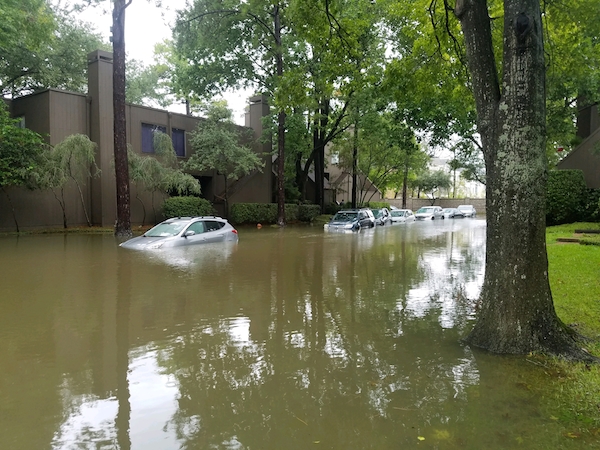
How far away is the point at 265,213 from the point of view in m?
30.2

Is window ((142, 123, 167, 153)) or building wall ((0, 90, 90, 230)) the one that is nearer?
building wall ((0, 90, 90, 230))

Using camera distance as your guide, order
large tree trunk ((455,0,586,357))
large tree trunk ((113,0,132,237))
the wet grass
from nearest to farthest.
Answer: the wet grass, large tree trunk ((455,0,586,357)), large tree trunk ((113,0,132,237))

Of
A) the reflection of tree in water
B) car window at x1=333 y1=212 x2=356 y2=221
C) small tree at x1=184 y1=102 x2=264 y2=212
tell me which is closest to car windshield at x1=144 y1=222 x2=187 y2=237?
the reflection of tree in water

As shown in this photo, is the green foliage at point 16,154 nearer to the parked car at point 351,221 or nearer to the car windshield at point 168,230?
the car windshield at point 168,230

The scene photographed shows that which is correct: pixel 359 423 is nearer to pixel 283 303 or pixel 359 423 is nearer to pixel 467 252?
pixel 283 303

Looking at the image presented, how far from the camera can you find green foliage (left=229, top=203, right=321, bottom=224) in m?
28.5

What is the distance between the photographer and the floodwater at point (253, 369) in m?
3.29

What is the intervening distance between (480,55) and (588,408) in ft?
12.9

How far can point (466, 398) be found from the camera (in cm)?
385

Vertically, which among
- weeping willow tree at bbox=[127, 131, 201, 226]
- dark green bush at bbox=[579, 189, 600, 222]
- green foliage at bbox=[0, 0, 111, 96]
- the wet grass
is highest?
green foliage at bbox=[0, 0, 111, 96]

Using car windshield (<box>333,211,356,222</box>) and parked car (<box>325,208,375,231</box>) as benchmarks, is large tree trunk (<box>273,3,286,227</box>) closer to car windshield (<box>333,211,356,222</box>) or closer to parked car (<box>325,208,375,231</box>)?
parked car (<box>325,208,375,231</box>)

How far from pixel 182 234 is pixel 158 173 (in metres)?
9.57

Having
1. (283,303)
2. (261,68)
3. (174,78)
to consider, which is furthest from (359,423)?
(174,78)

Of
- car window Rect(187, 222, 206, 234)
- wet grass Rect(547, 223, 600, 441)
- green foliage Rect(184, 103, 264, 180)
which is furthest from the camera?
green foliage Rect(184, 103, 264, 180)
